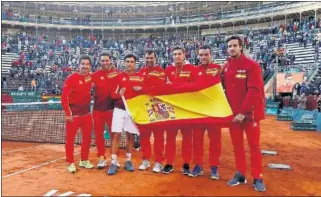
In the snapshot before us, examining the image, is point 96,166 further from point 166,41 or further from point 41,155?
point 166,41

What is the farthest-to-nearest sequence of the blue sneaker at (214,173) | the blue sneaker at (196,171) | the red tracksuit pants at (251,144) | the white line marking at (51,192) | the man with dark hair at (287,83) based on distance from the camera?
the man with dark hair at (287,83) → the blue sneaker at (196,171) → the blue sneaker at (214,173) → the red tracksuit pants at (251,144) → the white line marking at (51,192)

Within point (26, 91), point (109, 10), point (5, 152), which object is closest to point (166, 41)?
point (109, 10)

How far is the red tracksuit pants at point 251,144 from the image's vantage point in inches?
239

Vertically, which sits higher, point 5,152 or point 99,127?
point 99,127

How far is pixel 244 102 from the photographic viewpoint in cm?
600

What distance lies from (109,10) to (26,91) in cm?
2329

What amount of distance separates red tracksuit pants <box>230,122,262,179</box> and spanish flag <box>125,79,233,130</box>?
28cm

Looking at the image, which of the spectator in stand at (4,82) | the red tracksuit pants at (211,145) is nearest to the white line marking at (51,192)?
the red tracksuit pants at (211,145)

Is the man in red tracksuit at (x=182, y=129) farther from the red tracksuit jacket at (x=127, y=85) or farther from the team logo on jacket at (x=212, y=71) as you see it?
the red tracksuit jacket at (x=127, y=85)

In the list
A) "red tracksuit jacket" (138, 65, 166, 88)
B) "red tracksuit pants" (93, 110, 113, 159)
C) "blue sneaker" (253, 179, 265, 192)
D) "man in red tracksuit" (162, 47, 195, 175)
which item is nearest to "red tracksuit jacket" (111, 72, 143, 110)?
"red tracksuit jacket" (138, 65, 166, 88)

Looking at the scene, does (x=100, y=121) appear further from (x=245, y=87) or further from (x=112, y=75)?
(x=245, y=87)

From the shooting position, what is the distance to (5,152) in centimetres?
992

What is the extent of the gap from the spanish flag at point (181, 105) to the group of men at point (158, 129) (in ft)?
0.46

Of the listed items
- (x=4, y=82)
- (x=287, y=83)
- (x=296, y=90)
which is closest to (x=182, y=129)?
(x=296, y=90)
